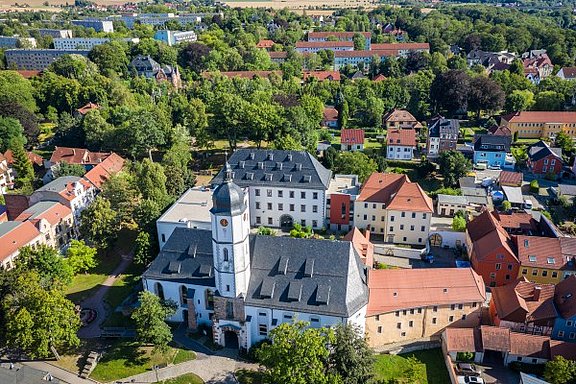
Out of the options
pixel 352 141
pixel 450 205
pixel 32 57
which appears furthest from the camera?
pixel 32 57

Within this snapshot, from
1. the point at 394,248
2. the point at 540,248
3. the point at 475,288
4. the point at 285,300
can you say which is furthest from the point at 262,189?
the point at 540,248

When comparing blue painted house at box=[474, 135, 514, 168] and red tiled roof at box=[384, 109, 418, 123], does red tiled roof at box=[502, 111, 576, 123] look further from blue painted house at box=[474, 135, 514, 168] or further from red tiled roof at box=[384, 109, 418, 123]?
red tiled roof at box=[384, 109, 418, 123]

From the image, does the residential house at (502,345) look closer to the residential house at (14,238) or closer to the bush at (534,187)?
the bush at (534,187)

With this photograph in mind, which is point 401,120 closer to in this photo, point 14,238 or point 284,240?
point 284,240

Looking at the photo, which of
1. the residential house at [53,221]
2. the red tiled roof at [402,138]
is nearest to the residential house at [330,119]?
the red tiled roof at [402,138]

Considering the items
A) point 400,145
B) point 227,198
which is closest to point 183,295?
point 227,198

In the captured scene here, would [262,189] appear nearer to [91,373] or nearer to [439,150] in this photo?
[91,373]

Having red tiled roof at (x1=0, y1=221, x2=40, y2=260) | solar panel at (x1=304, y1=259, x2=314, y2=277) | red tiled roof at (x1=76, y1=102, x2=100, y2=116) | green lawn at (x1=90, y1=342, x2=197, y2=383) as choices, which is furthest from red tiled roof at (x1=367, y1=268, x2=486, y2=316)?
red tiled roof at (x1=76, y1=102, x2=100, y2=116)
